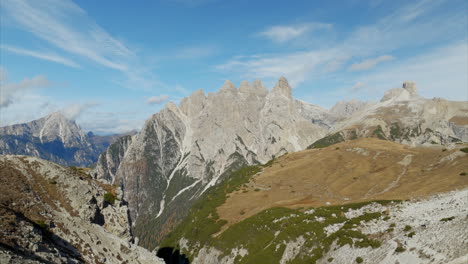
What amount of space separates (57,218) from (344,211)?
180 ft

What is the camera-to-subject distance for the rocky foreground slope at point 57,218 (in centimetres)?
2186

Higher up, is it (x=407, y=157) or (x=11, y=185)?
(x=11, y=185)

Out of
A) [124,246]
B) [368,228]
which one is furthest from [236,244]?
[124,246]

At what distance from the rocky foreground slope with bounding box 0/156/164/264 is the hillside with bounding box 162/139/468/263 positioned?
2735cm

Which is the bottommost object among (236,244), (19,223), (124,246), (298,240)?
(236,244)

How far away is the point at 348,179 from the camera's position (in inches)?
4414

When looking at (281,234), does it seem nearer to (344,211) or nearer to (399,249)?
(344,211)

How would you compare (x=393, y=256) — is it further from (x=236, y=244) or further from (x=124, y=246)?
(x=236, y=244)

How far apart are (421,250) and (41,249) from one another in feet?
117

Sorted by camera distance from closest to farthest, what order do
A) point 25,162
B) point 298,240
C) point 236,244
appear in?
point 25,162 < point 298,240 < point 236,244

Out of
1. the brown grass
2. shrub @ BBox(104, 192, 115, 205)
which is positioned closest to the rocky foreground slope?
shrub @ BBox(104, 192, 115, 205)

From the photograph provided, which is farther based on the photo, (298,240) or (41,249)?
(298,240)

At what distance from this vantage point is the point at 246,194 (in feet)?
407

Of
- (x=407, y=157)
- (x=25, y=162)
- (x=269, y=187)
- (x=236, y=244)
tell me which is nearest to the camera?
(x=25, y=162)
